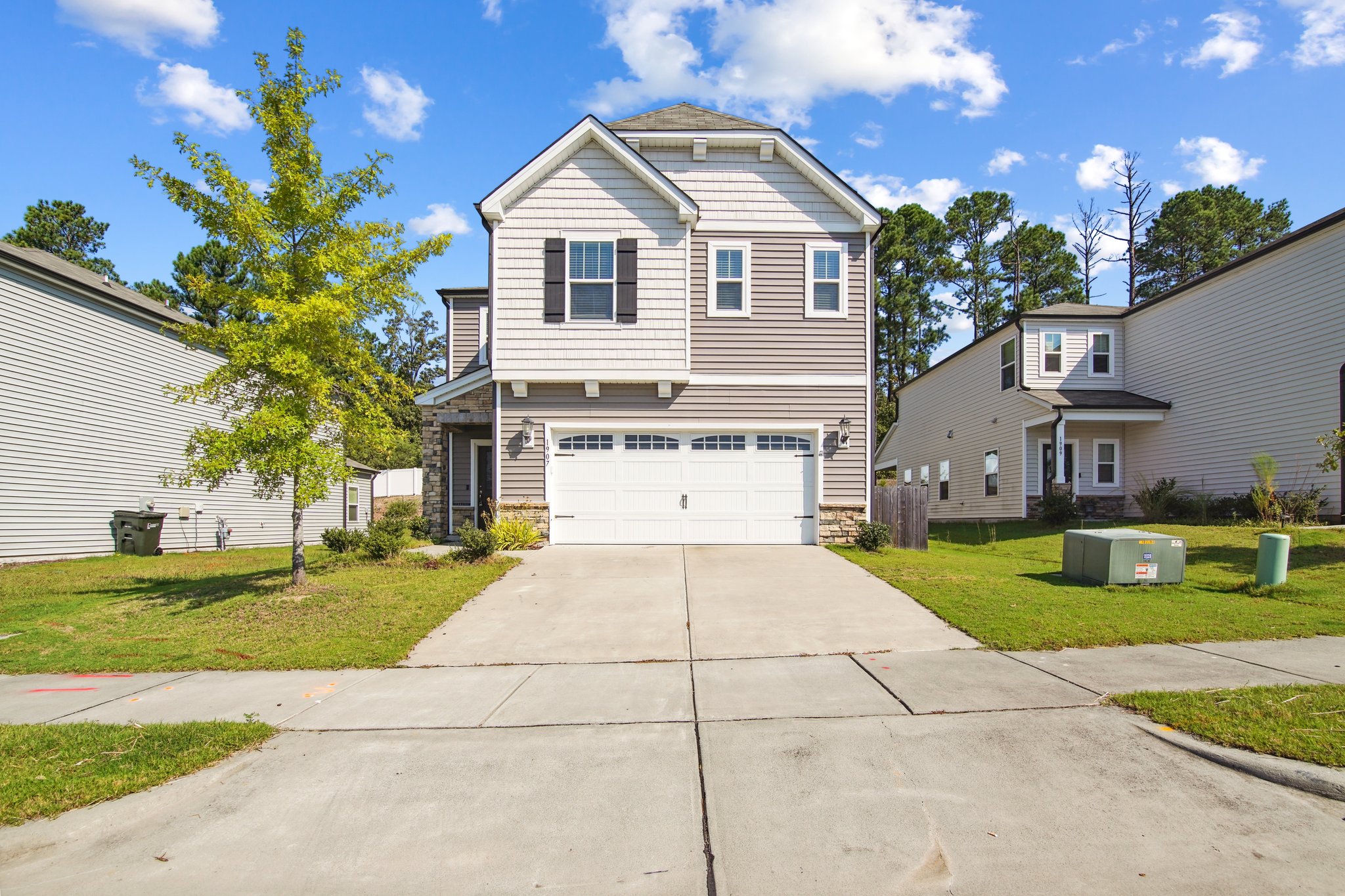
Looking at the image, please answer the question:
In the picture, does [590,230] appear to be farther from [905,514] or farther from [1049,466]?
[1049,466]

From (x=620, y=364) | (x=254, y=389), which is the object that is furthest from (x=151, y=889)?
(x=620, y=364)

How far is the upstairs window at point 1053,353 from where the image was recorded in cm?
2238

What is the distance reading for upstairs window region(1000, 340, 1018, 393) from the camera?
22.6m

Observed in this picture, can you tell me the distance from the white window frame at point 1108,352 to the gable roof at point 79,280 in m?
24.0

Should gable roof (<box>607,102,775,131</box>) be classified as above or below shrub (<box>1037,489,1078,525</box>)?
above

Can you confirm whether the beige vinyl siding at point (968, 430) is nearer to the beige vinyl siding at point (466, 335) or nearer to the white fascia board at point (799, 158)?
the white fascia board at point (799, 158)

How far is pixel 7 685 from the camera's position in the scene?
21.2 ft

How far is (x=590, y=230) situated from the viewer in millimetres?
14391

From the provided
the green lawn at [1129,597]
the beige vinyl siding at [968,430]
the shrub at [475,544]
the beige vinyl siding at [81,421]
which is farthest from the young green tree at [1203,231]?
the beige vinyl siding at [81,421]

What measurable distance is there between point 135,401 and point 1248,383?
85.9ft

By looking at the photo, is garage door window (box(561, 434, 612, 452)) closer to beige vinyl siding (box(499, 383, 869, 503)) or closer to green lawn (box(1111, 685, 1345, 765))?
beige vinyl siding (box(499, 383, 869, 503))

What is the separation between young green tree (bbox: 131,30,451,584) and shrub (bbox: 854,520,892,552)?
27.9 ft

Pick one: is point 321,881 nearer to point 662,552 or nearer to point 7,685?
point 7,685

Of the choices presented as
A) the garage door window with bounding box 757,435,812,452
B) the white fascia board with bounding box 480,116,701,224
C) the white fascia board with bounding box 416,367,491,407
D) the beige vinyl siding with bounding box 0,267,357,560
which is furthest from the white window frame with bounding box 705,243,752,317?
the beige vinyl siding with bounding box 0,267,357,560
